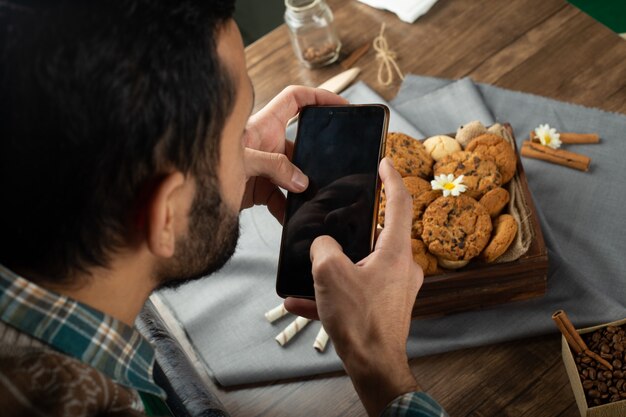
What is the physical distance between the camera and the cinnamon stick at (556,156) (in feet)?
3.67

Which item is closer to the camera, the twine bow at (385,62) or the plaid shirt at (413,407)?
the plaid shirt at (413,407)

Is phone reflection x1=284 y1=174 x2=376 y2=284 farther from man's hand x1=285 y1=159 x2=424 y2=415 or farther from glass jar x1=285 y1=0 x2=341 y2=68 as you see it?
glass jar x1=285 y1=0 x2=341 y2=68

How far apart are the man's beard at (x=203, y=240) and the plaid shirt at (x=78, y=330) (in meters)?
0.08

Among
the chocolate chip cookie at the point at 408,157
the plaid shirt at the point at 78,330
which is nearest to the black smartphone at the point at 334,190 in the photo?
the chocolate chip cookie at the point at 408,157

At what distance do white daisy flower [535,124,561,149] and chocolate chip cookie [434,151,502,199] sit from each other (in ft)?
0.64

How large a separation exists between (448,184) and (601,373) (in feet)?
1.09

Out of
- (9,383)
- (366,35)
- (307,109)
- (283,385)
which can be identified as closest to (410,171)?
(307,109)

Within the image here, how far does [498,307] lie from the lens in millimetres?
999

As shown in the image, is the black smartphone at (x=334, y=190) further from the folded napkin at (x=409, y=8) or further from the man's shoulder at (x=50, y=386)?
the folded napkin at (x=409, y=8)

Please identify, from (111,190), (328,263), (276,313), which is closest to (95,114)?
(111,190)

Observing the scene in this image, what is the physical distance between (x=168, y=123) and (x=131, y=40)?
80 mm

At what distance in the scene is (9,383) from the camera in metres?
0.59

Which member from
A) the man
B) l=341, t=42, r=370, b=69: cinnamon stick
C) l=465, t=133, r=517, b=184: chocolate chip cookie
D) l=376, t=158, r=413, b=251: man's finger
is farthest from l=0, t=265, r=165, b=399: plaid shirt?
l=341, t=42, r=370, b=69: cinnamon stick

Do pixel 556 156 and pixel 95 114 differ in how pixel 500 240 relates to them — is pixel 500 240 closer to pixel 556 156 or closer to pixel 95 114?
pixel 556 156
